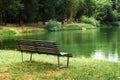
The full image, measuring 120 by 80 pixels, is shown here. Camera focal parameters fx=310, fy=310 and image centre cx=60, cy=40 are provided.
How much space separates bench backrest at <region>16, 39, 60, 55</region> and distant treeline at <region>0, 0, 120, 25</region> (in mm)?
45714

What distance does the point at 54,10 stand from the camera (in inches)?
3081

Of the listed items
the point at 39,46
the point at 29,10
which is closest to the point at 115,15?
the point at 29,10

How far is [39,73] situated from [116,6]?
11227 centimetres

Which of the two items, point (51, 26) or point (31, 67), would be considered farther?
point (51, 26)

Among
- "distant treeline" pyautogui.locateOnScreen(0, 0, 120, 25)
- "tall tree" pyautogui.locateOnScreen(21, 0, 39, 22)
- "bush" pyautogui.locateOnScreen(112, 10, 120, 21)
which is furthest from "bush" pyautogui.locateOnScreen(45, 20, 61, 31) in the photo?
"bush" pyautogui.locateOnScreen(112, 10, 120, 21)

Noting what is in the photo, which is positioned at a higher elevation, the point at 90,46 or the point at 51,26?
the point at 90,46

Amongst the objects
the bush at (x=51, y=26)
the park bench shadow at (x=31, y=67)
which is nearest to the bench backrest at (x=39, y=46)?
the park bench shadow at (x=31, y=67)

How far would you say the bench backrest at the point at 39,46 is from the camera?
39.5 feet

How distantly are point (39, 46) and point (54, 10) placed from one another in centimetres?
6608

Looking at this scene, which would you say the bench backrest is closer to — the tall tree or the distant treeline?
the distant treeline

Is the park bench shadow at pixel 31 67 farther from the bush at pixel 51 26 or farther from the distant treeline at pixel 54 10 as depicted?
the bush at pixel 51 26

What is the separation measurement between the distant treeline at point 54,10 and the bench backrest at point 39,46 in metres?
45.7

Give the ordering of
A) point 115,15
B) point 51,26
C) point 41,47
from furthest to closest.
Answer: point 115,15
point 51,26
point 41,47

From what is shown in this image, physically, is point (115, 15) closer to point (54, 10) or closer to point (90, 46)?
point (54, 10)
